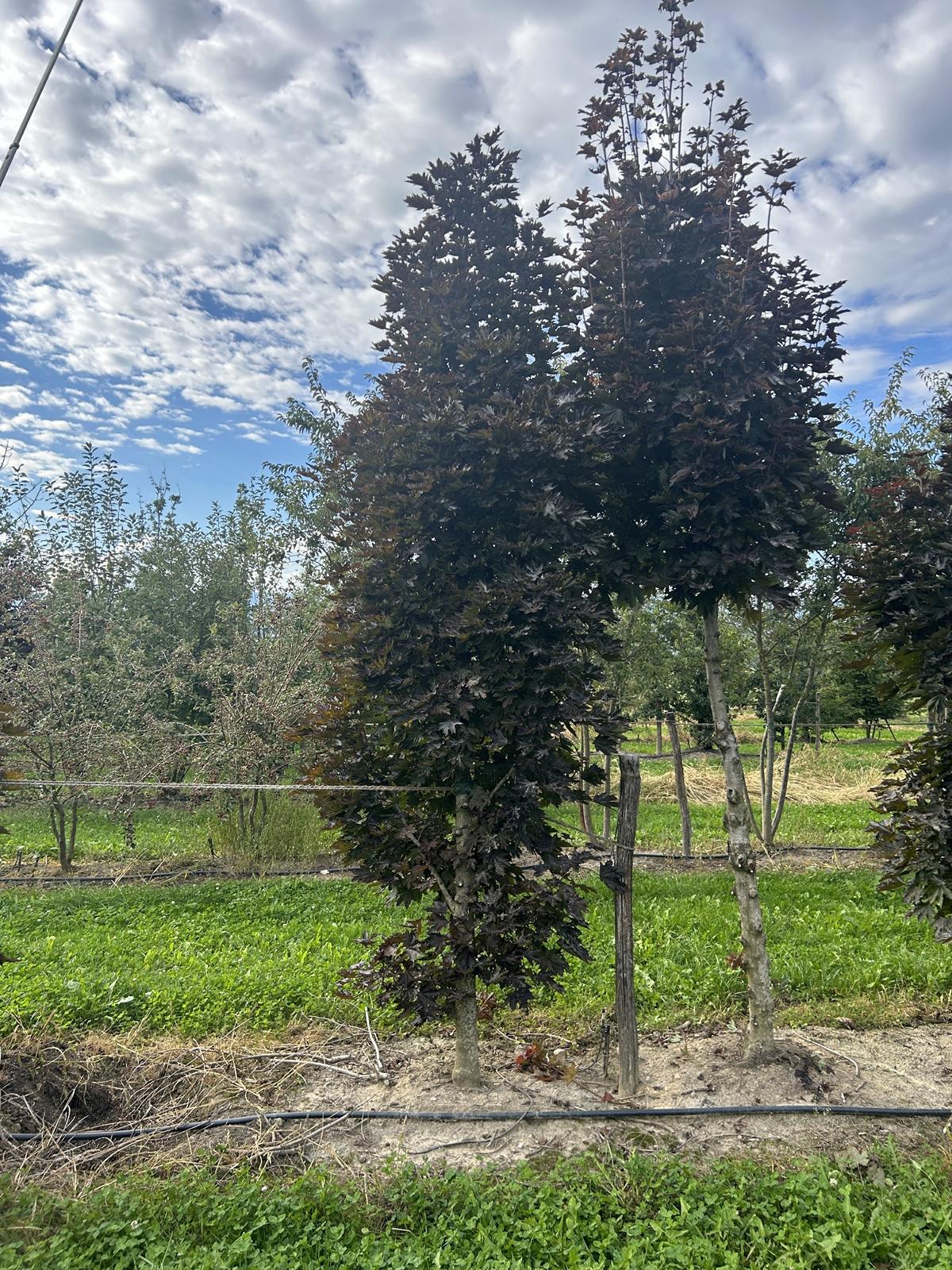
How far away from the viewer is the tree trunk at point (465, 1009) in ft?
11.0

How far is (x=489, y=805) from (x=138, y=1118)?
1.97m

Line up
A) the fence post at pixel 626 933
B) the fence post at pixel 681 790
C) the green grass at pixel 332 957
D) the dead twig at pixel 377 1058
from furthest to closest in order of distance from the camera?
the fence post at pixel 681 790 < the green grass at pixel 332 957 < the dead twig at pixel 377 1058 < the fence post at pixel 626 933

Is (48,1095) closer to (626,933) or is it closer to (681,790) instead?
(626,933)

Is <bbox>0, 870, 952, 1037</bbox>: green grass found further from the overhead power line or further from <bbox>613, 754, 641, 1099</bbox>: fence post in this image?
the overhead power line

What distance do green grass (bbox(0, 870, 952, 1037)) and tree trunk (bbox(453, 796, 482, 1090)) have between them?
80 cm

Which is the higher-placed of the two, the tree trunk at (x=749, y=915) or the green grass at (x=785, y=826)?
the tree trunk at (x=749, y=915)

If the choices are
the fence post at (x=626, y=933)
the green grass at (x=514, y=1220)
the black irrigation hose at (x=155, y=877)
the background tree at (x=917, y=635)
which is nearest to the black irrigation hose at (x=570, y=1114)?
the fence post at (x=626, y=933)

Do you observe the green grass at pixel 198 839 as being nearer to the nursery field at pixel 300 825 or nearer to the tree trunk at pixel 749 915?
the nursery field at pixel 300 825

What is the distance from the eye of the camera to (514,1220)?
2488 mm

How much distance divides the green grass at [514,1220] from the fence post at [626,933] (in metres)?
0.55

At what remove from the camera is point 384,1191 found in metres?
2.65

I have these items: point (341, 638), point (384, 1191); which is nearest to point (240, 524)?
point (341, 638)

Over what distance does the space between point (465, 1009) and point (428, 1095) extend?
40cm

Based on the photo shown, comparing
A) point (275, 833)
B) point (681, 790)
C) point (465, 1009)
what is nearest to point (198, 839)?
point (275, 833)
